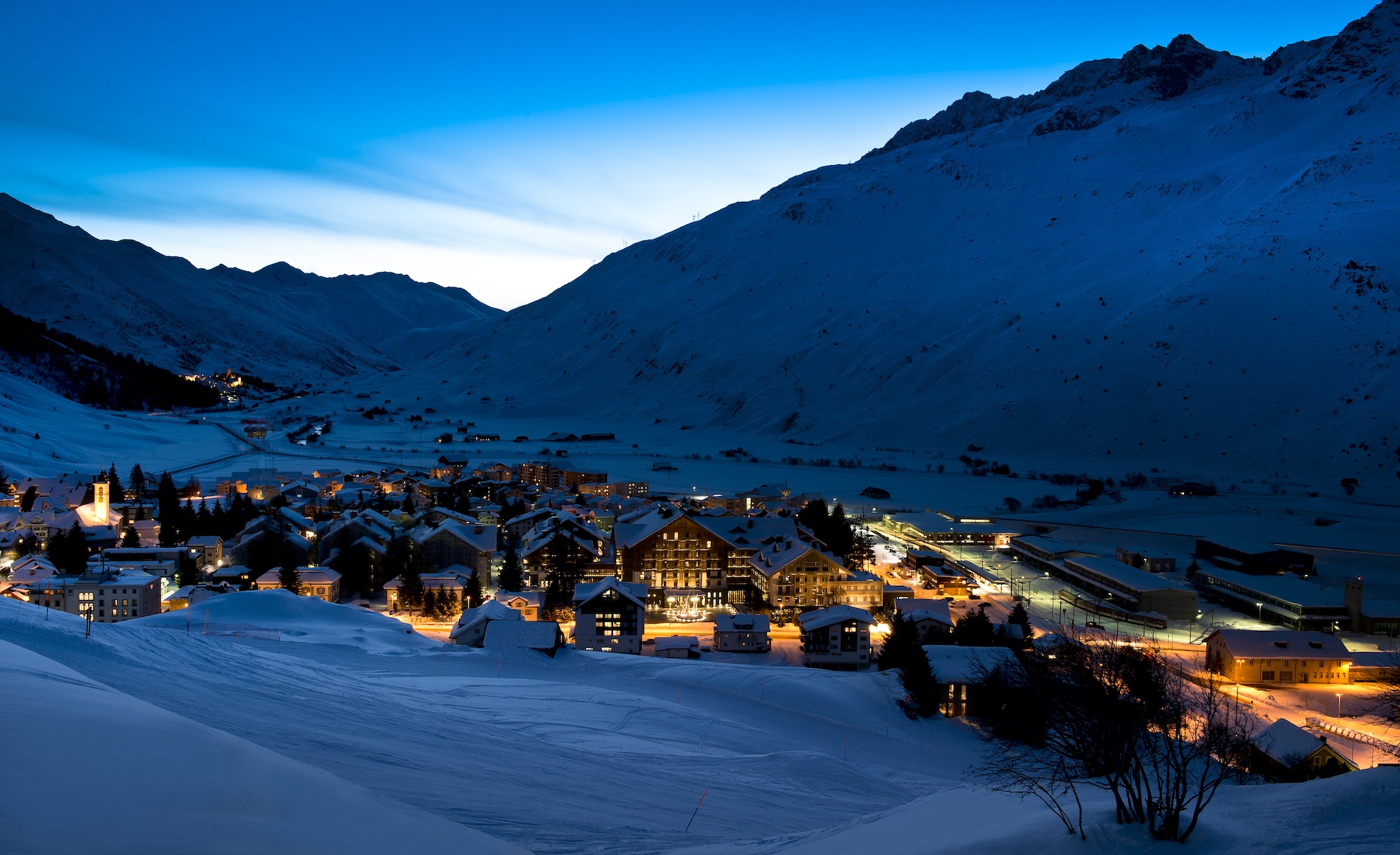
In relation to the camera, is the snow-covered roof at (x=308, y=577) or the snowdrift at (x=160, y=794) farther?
the snow-covered roof at (x=308, y=577)

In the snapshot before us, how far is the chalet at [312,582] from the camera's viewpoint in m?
26.0

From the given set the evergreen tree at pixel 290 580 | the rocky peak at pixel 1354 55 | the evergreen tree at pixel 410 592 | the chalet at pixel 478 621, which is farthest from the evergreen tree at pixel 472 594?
the rocky peak at pixel 1354 55

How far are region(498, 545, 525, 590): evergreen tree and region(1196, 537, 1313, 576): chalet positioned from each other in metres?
25.7

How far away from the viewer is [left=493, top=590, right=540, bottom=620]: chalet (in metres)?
24.1

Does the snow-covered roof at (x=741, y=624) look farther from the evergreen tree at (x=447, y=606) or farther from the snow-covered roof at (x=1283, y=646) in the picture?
the snow-covered roof at (x=1283, y=646)

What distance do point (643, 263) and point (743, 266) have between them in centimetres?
2732

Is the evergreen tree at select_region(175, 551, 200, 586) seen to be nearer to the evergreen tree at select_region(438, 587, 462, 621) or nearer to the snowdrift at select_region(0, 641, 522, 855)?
the evergreen tree at select_region(438, 587, 462, 621)

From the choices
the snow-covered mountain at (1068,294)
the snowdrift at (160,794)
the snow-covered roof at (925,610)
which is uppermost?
the snow-covered mountain at (1068,294)

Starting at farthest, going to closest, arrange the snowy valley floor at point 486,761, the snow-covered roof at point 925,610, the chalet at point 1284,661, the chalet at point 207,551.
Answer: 1. the chalet at point 207,551
2. the snow-covered roof at point 925,610
3. the chalet at point 1284,661
4. the snowy valley floor at point 486,761

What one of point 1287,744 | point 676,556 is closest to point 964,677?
point 1287,744

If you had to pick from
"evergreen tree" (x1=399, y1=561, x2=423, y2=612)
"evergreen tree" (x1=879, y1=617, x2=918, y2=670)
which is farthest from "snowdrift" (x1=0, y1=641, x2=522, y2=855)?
"evergreen tree" (x1=399, y1=561, x2=423, y2=612)

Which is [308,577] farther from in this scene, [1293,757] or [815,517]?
[1293,757]

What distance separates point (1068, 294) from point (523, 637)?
8265 cm

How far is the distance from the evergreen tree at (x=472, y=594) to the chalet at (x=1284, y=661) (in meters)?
19.9
